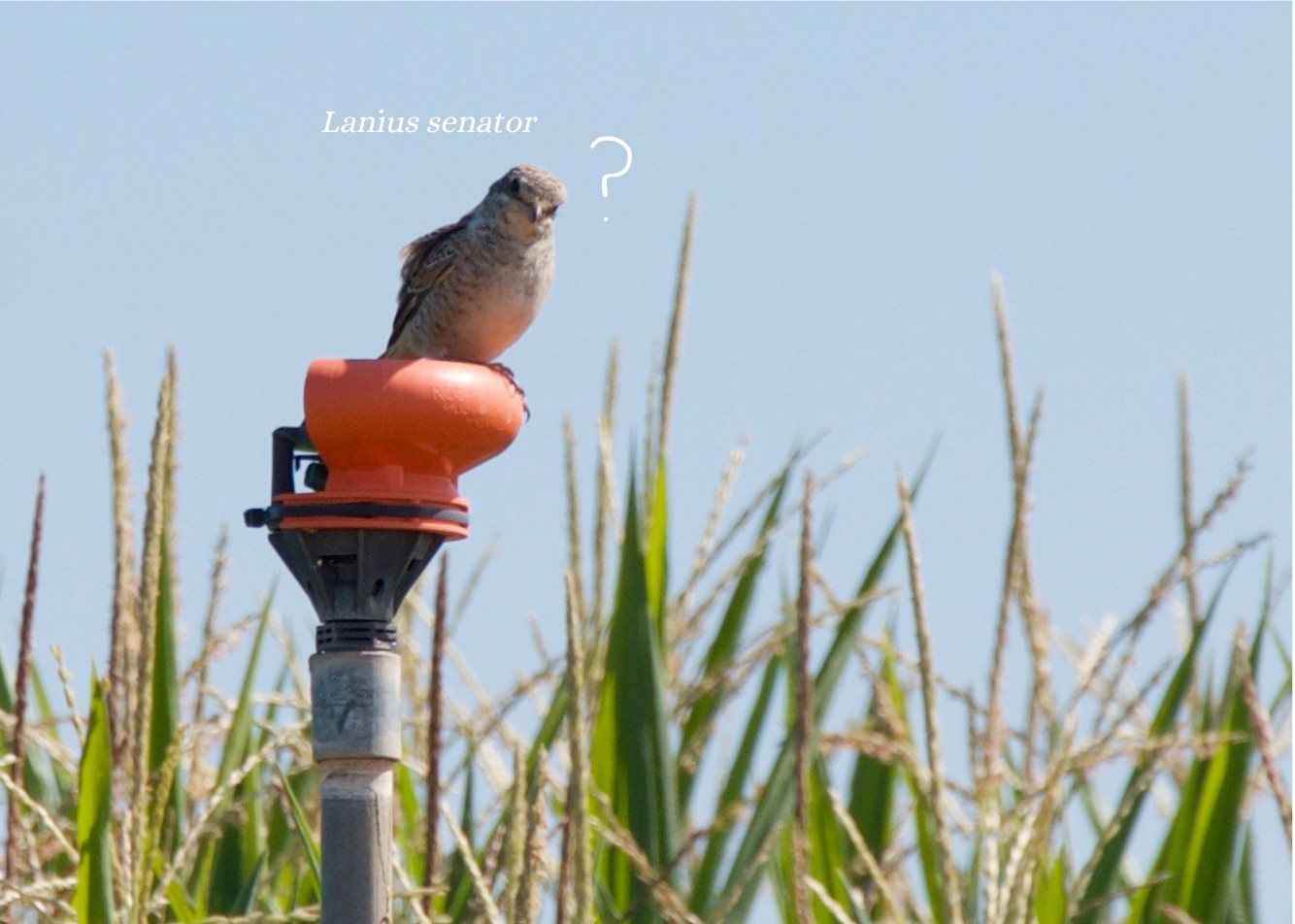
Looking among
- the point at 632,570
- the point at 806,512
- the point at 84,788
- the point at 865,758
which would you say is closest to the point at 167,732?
the point at 84,788

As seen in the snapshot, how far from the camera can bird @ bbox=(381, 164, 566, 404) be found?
4121mm

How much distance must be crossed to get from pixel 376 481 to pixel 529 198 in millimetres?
2302

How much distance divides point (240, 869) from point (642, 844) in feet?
3.21

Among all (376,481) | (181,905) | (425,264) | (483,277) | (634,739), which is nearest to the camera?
(376,481)

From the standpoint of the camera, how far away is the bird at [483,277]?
4.12m

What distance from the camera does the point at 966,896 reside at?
229 cm

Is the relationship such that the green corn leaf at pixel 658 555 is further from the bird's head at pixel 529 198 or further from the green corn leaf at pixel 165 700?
the bird's head at pixel 529 198

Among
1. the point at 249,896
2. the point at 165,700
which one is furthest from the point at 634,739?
the point at 165,700

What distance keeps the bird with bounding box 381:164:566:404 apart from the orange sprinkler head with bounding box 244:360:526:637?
1749 millimetres

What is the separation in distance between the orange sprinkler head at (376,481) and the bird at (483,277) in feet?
5.74

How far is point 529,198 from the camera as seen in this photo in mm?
4430

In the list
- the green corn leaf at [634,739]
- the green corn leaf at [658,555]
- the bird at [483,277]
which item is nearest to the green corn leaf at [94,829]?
the green corn leaf at [634,739]

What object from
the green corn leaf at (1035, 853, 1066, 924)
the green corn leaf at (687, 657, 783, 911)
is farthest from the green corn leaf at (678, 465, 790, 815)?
the green corn leaf at (1035, 853, 1066, 924)

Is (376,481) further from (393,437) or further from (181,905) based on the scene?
(181,905)
